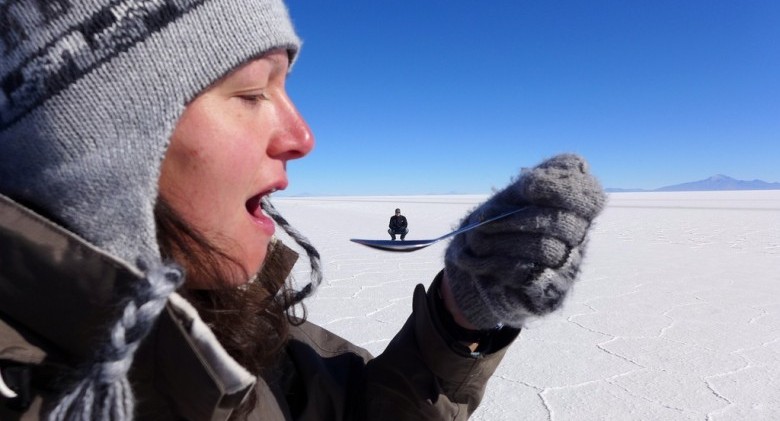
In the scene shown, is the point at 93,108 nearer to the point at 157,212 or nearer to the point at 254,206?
the point at 157,212

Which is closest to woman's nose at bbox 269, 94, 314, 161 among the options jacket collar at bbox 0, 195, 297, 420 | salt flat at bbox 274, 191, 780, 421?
jacket collar at bbox 0, 195, 297, 420

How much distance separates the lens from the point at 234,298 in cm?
93

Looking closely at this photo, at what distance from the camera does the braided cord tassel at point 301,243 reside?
1115mm

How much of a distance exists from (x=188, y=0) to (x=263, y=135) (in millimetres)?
237

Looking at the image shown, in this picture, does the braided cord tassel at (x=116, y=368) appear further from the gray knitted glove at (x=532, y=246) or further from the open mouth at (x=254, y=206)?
the gray knitted glove at (x=532, y=246)

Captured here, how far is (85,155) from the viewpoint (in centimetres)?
69

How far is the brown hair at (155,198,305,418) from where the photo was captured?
77 centimetres

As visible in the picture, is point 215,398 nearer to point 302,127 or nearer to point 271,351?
point 271,351

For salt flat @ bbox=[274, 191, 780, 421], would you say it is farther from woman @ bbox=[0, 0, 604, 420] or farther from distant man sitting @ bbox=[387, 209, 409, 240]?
distant man sitting @ bbox=[387, 209, 409, 240]

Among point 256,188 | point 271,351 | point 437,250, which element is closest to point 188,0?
point 256,188

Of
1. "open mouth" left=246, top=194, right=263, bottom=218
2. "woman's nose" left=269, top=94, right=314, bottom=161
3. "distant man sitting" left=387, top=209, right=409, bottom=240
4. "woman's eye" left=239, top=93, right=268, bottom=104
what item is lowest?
"distant man sitting" left=387, top=209, right=409, bottom=240

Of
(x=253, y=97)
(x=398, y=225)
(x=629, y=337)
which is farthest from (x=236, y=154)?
(x=398, y=225)

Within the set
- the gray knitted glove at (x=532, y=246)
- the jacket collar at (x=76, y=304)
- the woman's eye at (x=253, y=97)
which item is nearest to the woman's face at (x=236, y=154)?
the woman's eye at (x=253, y=97)

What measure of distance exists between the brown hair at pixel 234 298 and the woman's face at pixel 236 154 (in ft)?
0.06
